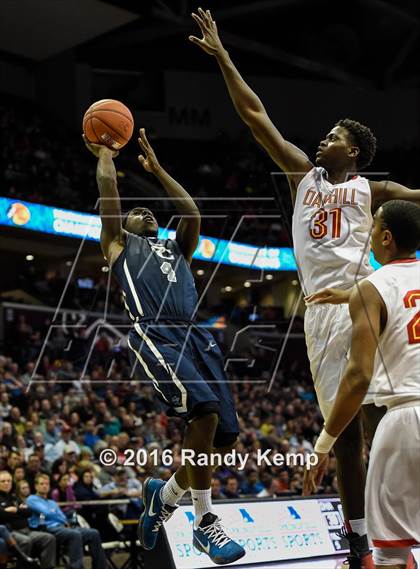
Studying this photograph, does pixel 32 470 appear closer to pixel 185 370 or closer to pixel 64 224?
pixel 185 370

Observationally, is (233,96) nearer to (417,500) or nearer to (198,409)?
(198,409)

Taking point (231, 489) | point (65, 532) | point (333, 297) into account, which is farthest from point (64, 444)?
point (333, 297)

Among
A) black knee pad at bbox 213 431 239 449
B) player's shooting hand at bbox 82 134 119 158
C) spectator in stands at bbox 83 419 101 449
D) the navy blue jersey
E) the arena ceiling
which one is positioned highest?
the arena ceiling

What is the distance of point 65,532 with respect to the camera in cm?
991

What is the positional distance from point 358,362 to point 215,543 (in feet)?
6.17

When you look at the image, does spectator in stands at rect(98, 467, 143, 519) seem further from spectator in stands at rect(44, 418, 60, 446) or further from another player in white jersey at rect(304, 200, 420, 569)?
another player in white jersey at rect(304, 200, 420, 569)

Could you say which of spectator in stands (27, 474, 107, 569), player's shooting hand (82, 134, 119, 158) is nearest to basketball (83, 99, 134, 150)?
player's shooting hand (82, 134, 119, 158)

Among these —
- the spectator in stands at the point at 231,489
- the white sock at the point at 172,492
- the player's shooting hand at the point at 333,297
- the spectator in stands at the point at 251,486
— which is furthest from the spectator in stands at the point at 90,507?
the player's shooting hand at the point at 333,297

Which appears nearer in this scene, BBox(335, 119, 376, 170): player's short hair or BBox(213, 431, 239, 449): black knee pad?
BBox(335, 119, 376, 170): player's short hair

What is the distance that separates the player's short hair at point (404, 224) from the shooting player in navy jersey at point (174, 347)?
5.29 feet

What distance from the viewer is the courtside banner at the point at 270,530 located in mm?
7566

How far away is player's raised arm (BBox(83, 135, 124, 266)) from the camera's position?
5578 millimetres

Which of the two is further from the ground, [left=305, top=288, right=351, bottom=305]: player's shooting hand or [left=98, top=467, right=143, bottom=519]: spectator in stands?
[left=305, top=288, right=351, bottom=305]: player's shooting hand

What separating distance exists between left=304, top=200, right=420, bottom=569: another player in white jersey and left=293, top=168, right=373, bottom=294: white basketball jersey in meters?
0.96
